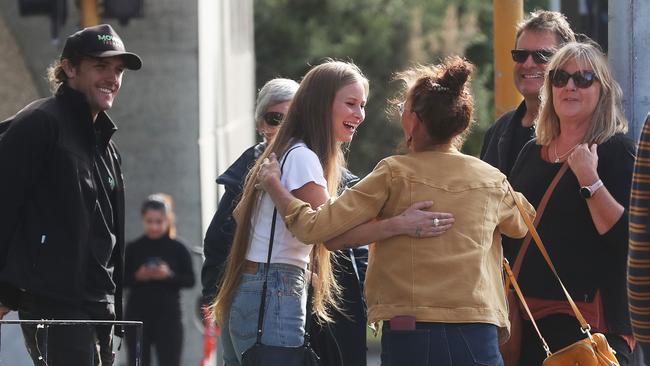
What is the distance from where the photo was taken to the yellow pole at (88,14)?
8.91 metres

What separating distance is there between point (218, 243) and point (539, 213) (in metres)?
1.49

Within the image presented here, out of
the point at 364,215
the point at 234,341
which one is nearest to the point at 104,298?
the point at 234,341

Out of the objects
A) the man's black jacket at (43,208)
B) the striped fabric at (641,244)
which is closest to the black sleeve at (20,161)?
Answer: the man's black jacket at (43,208)

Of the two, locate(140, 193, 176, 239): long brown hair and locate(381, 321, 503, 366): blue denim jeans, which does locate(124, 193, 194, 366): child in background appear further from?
locate(381, 321, 503, 366): blue denim jeans

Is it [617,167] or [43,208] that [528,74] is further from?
[43,208]

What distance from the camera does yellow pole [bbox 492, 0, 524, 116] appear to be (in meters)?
6.51

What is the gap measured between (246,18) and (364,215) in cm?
1098

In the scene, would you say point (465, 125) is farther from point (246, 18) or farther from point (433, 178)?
point (246, 18)

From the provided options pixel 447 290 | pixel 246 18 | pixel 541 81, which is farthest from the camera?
pixel 246 18

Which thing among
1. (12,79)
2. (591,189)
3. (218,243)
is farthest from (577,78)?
(12,79)

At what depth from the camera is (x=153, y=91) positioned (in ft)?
31.0

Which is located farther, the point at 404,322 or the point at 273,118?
the point at 273,118

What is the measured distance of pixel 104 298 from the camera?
5293 mm

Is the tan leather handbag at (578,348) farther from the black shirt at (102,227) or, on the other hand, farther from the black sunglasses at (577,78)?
the black shirt at (102,227)
